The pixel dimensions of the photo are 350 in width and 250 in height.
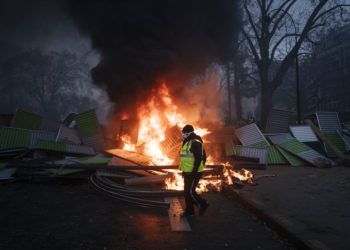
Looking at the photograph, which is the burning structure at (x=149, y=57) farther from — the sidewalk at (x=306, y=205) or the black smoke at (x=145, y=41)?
the sidewalk at (x=306, y=205)

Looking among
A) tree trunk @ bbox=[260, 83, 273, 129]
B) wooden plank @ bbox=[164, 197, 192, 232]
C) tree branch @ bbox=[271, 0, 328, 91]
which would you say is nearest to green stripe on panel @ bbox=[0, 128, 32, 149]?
wooden plank @ bbox=[164, 197, 192, 232]

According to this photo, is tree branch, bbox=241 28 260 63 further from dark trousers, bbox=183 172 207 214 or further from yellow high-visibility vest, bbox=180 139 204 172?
dark trousers, bbox=183 172 207 214

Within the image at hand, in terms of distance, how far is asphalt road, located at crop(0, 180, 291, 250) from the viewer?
534 cm

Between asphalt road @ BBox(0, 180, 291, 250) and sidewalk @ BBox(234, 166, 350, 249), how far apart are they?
11.9 inches

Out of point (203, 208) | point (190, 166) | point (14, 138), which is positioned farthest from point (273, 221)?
point (14, 138)

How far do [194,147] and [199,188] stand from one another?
3.31 meters

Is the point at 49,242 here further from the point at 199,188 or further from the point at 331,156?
the point at 331,156

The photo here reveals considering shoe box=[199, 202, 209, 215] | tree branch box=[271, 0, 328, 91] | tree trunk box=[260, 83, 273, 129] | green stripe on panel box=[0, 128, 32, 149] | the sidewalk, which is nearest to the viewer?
the sidewalk

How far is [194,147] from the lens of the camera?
22.7 ft

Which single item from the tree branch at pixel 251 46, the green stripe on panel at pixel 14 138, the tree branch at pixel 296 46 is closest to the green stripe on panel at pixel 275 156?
the green stripe on panel at pixel 14 138

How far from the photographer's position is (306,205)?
7371mm

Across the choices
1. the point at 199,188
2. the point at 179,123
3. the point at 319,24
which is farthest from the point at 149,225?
the point at 319,24

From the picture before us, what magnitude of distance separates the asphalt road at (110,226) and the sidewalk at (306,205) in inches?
11.9

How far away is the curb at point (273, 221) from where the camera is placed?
16.7 feet
